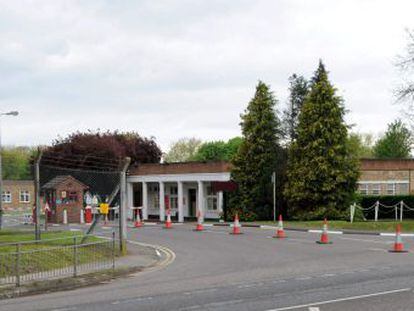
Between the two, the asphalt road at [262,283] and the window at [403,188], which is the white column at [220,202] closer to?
the window at [403,188]

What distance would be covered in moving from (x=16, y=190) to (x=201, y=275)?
7994cm

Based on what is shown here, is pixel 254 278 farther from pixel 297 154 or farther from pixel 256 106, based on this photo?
pixel 256 106

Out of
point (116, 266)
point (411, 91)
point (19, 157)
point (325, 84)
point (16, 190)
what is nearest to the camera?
point (116, 266)

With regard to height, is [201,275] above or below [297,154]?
below

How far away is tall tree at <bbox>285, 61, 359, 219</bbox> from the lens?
125 feet

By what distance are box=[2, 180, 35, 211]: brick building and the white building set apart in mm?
35243

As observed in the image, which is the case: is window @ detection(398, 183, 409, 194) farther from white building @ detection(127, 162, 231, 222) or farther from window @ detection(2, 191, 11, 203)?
window @ detection(2, 191, 11, 203)

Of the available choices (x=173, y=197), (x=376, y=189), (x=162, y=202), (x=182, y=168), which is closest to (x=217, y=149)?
(x=173, y=197)

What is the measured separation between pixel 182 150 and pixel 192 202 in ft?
197

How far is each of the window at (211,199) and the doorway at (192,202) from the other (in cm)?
257

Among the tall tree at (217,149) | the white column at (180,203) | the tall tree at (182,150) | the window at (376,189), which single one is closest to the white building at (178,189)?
the white column at (180,203)

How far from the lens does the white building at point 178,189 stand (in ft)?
157

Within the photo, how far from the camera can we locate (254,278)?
13.3m

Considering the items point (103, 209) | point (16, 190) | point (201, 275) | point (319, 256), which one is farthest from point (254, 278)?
point (16, 190)
